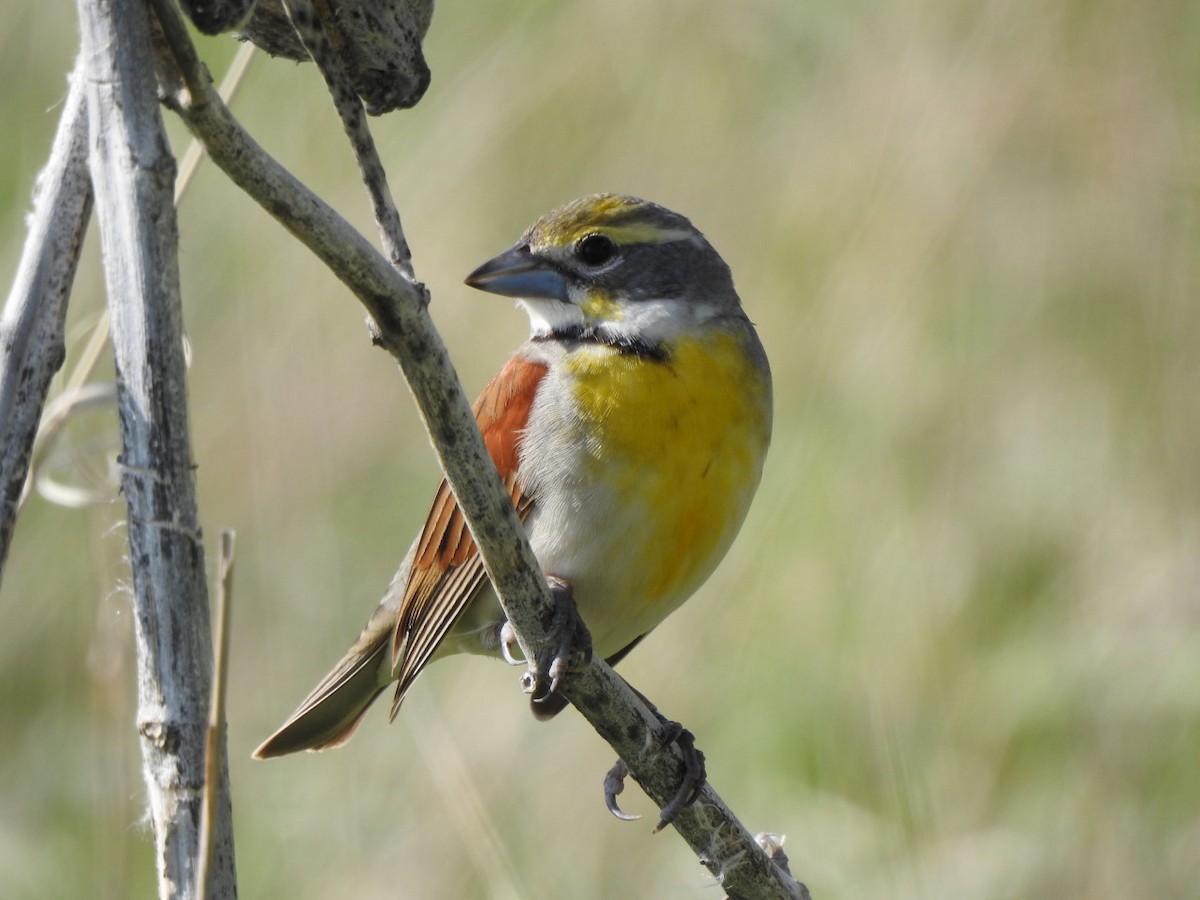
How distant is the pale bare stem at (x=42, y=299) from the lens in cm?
190

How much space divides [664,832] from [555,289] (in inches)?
84.1

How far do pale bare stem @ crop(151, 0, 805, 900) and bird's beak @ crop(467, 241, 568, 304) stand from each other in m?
1.15

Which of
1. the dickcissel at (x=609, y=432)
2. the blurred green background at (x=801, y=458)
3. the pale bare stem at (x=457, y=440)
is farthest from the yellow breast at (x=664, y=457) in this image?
the blurred green background at (x=801, y=458)

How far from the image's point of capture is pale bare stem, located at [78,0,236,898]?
1735 mm

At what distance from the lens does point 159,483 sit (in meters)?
1.78

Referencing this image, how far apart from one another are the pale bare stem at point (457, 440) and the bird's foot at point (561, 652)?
4 centimetres

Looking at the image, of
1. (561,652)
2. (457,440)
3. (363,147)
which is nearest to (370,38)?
(363,147)

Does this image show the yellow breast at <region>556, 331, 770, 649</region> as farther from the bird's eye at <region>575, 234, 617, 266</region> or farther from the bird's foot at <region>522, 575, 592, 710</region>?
the bird's foot at <region>522, 575, 592, 710</region>

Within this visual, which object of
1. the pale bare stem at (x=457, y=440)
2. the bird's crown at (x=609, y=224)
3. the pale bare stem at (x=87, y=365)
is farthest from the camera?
the bird's crown at (x=609, y=224)

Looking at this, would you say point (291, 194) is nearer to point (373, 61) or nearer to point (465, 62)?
point (373, 61)

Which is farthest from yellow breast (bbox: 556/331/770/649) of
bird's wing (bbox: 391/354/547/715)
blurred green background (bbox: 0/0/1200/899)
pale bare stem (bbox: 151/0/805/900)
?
blurred green background (bbox: 0/0/1200/899)

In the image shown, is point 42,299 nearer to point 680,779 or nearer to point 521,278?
point 680,779

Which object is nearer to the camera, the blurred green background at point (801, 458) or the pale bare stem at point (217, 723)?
the pale bare stem at point (217, 723)

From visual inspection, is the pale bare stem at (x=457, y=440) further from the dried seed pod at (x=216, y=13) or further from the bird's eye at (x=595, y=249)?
the bird's eye at (x=595, y=249)
